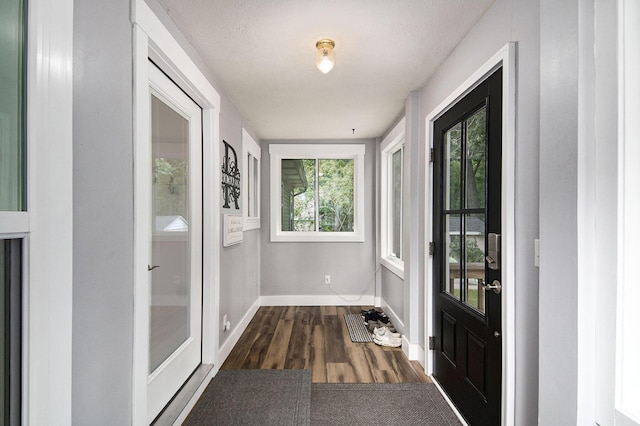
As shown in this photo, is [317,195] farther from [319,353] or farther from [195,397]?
[195,397]

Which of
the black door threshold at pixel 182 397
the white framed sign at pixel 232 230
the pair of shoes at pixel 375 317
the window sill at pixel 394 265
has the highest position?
the white framed sign at pixel 232 230

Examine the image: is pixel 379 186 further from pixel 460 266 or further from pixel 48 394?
pixel 48 394

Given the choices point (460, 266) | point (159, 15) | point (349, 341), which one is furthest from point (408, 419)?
point (159, 15)

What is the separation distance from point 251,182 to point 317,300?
6.26 feet

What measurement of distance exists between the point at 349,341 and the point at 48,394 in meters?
2.64

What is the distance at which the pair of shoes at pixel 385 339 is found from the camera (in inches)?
121

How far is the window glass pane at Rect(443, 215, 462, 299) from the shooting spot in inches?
81.4

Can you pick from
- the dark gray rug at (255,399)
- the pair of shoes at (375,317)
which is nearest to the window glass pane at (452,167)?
the dark gray rug at (255,399)

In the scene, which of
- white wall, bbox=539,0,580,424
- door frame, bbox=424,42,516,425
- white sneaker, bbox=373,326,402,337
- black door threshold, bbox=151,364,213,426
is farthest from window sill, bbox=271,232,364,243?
white wall, bbox=539,0,580,424

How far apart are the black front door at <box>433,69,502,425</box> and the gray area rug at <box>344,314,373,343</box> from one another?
3.06 feet

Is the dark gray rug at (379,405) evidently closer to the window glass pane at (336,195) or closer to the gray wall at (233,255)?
the gray wall at (233,255)

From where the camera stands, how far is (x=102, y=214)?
3.86 feet

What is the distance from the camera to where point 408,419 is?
1.96 metres

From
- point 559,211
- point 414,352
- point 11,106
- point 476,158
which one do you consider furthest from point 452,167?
point 11,106
